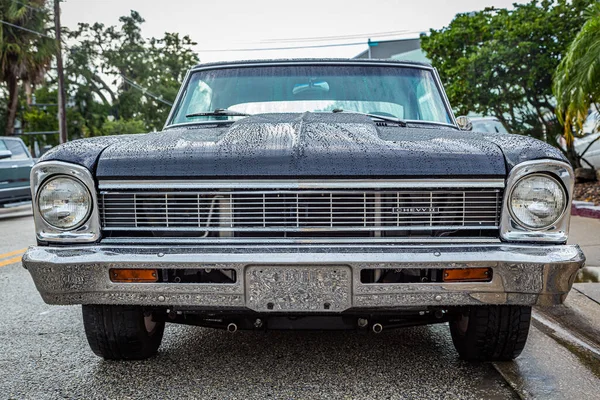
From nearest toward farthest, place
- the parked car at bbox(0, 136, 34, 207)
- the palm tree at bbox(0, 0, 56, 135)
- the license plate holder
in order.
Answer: the license plate holder
the parked car at bbox(0, 136, 34, 207)
the palm tree at bbox(0, 0, 56, 135)

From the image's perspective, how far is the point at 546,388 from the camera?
111 inches

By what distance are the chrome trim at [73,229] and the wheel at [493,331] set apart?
1.71 meters

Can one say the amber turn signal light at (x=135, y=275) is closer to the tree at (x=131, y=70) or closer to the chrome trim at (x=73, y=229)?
the chrome trim at (x=73, y=229)

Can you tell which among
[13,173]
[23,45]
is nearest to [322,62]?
[13,173]

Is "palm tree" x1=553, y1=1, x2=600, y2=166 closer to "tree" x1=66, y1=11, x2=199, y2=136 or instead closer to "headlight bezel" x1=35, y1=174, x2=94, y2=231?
"headlight bezel" x1=35, y1=174, x2=94, y2=231

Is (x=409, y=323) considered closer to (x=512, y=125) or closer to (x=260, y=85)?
(x=260, y=85)

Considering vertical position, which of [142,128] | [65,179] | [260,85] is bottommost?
[142,128]

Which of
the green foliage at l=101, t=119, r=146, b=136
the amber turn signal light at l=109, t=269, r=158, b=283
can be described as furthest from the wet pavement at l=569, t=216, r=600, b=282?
the green foliage at l=101, t=119, r=146, b=136

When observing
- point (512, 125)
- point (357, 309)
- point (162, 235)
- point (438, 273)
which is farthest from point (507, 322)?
point (512, 125)

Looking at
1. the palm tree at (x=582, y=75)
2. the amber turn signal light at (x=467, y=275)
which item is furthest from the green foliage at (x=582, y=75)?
the amber turn signal light at (x=467, y=275)

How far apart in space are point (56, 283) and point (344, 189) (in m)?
1.26

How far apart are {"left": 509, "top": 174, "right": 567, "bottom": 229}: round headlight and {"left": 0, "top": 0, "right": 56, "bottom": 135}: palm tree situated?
23029 mm

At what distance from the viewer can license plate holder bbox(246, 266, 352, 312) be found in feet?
8.05

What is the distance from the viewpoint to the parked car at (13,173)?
462 inches
